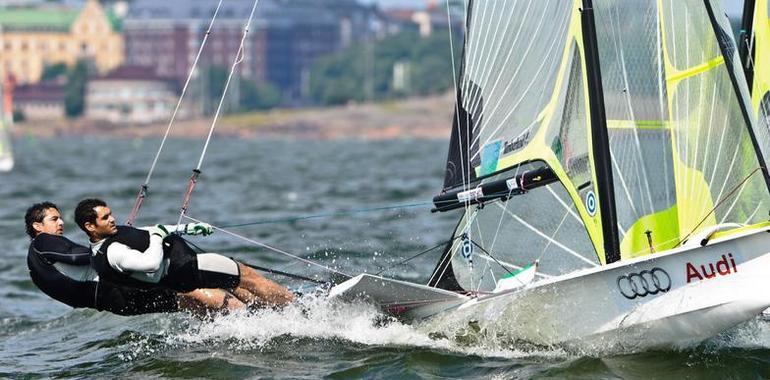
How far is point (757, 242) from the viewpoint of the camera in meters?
6.22

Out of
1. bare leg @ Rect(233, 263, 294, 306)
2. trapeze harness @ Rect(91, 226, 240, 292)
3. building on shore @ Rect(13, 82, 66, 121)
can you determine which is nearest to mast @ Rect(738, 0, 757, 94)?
bare leg @ Rect(233, 263, 294, 306)

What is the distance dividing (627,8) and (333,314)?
2.12 metres

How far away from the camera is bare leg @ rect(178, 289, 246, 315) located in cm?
748

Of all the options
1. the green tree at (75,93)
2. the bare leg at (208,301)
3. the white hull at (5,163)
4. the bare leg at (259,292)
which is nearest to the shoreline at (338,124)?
the green tree at (75,93)

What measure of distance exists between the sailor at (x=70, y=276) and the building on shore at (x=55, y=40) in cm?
12958

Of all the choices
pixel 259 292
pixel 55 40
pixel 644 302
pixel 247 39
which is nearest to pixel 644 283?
pixel 644 302

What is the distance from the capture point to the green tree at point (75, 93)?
11912 centimetres

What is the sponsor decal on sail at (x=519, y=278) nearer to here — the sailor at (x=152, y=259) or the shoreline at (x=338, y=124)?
the sailor at (x=152, y=259)

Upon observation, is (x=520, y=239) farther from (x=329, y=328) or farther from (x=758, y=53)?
(x=758, y=53)

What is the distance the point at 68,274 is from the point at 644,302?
9.16 feet

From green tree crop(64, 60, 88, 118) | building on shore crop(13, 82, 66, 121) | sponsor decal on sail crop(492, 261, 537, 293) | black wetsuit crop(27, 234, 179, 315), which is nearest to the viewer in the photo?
black wetsuit crop(27, 234, 179, 315)

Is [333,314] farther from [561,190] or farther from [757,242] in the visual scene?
[757,242]

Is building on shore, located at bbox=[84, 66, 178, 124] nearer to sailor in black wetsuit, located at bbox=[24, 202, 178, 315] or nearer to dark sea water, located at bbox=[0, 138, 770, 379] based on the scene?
dark sea water, located at bbox=[0, 138, 770, 379]

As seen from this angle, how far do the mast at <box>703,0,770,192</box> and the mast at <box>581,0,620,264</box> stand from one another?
55 cm
